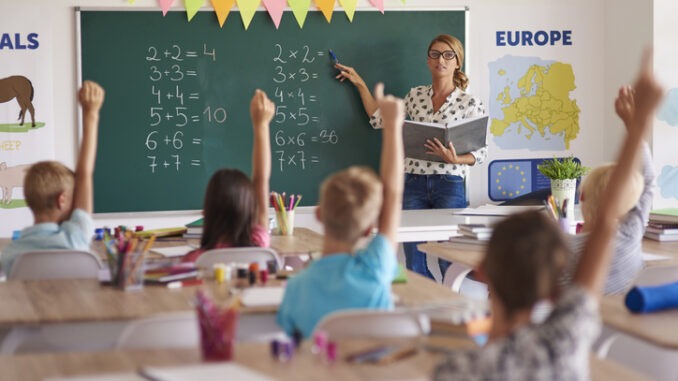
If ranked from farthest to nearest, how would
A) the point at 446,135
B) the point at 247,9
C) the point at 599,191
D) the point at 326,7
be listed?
the point at 326,7, the point at 247,9, the point at 446,135, the point at 599,191

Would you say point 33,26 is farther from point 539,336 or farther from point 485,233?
point 539,336

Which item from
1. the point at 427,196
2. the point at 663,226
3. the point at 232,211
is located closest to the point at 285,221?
the point at 232,211

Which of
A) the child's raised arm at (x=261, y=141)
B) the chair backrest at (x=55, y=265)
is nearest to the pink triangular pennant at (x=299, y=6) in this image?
the child's raised arm at (x=261, y=141)

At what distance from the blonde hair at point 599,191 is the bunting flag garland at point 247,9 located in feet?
11.3

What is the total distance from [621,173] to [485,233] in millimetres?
2253

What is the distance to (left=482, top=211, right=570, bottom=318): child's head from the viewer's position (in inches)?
62.2

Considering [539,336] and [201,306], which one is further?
[201,306]

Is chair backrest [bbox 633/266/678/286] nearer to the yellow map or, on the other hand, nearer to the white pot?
the white pot

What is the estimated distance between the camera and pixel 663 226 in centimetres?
436

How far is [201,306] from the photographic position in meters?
2.05

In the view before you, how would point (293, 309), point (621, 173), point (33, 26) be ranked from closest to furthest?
point (621, 173)
point (293, 309)
point (33, 26)

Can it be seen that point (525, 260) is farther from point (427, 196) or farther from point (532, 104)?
point (532, 104)

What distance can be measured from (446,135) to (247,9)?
1.55 metres

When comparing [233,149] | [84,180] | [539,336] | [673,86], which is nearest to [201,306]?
[539,336]
